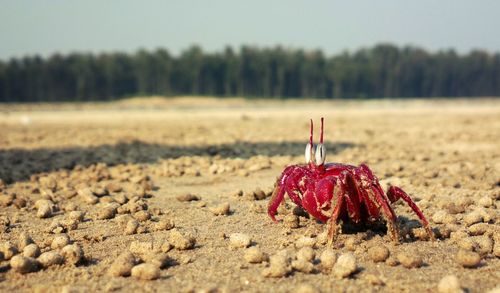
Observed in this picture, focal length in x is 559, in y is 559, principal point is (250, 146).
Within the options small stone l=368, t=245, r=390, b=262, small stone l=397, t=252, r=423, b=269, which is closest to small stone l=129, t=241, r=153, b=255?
small stone l=368, t=245, r=390, b=262

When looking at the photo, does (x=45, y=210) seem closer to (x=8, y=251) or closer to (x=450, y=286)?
(x=8, y=251)

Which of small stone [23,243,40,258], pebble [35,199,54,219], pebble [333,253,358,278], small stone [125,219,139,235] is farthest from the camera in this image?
pebble [35,199,54,219]

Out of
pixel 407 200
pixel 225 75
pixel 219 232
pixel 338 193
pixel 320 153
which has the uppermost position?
pixel 225 75

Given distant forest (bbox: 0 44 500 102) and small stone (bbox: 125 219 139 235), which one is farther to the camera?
distant forest (bbox: 0 44 500 102)

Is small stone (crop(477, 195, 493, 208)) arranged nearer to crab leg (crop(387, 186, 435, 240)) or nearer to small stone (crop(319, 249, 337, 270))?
crab leg (crop(387, 186, 435, 240))

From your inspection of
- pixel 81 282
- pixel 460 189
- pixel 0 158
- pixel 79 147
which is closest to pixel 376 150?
pixel 460 189

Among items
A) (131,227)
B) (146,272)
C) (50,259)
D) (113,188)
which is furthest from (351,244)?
(113,188)

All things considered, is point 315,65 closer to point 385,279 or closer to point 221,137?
point 221,137
